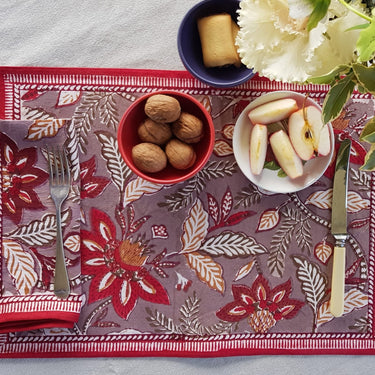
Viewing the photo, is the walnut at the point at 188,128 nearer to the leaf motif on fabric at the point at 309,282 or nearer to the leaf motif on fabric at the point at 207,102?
the leaf motif on fabric at the point at 207,102

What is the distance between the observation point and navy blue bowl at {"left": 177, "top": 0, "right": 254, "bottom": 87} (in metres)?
0.54

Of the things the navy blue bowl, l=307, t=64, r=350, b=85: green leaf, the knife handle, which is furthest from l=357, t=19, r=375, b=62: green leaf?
the knife handle

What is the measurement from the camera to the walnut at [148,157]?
1.74ft

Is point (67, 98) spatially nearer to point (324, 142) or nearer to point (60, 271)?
point (60, 271)

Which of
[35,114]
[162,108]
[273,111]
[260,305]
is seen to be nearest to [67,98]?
[35,114]

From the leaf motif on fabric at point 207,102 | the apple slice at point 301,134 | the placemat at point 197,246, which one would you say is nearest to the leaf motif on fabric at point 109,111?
the placemat at point 197,246

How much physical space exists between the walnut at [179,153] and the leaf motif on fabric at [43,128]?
0.14m

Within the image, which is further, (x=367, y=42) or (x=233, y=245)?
(x=233, y=245)

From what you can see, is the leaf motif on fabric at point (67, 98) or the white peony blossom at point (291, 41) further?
the leaf motif on fabric at point (67, 98)

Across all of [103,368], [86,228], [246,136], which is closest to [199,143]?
[246,136]

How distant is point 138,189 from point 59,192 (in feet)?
0.31

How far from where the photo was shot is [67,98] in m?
0.60

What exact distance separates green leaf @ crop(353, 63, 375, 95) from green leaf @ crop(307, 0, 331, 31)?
0.04 metres

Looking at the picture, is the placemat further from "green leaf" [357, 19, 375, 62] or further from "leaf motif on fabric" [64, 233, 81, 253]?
"green leaf" [357, 19, 375, 62]
